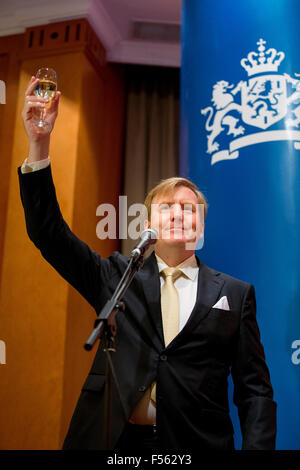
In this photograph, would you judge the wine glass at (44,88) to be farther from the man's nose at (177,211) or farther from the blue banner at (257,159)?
the blue banner at (257,159)

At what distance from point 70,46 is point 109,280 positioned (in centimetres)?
272

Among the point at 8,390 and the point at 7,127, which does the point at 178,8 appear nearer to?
the point at 7,127

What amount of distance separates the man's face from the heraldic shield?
646mm

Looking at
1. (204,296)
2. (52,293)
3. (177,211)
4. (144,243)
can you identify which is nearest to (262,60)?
(177,211)

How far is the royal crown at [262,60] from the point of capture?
7.75ft

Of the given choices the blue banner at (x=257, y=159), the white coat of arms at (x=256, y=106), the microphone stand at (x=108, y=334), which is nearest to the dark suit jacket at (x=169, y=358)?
the microphone stand at (x=108, y=334)

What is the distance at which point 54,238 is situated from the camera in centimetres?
160

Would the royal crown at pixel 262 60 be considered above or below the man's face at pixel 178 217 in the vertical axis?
above

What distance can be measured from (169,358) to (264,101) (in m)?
1.36

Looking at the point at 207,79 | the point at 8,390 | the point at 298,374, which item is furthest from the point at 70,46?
the point at 298,374

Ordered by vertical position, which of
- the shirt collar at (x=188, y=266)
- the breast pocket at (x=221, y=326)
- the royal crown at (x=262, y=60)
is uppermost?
the royal crown at (x=262, y=60)

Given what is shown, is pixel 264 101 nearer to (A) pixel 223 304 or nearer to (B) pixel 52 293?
A: (A) pixel 223 304

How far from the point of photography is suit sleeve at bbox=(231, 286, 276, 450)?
152cm

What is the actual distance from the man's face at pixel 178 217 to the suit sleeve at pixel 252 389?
304 mm
